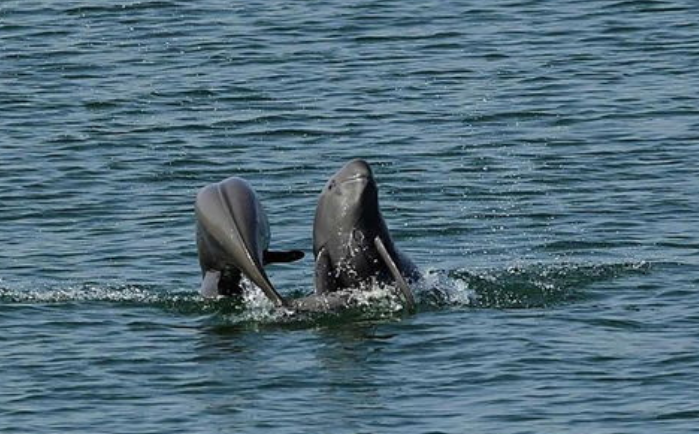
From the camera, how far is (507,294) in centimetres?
2308

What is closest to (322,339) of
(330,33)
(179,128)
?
(179,128)

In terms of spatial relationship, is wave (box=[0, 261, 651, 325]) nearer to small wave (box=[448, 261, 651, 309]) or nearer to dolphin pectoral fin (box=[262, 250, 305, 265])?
small wave (box=[448, 261, 651, 309])

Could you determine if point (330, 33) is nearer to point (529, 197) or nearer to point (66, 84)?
point (66, 84)

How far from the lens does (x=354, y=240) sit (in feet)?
74.1

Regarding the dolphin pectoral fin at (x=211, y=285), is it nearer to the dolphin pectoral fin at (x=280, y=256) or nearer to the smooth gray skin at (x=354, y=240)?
the dolphin pectoral fin at (x=280, y=256)

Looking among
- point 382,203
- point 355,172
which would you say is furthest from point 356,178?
point 382,203

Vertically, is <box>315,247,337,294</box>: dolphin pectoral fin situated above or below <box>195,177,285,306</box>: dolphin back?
below

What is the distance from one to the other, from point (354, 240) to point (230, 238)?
1043mm

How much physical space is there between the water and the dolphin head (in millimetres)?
732

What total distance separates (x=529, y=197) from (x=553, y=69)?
275 inches

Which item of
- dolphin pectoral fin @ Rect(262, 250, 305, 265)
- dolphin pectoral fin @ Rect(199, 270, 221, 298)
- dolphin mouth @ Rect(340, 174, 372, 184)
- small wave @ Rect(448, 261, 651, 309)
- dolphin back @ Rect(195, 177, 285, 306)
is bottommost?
small wave @ Rect(448, 261, 651, 309)

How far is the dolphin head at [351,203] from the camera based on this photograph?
22.6 metres

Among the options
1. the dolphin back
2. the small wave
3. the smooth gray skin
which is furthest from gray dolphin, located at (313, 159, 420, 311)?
the small wave

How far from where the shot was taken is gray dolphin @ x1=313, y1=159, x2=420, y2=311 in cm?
2258
